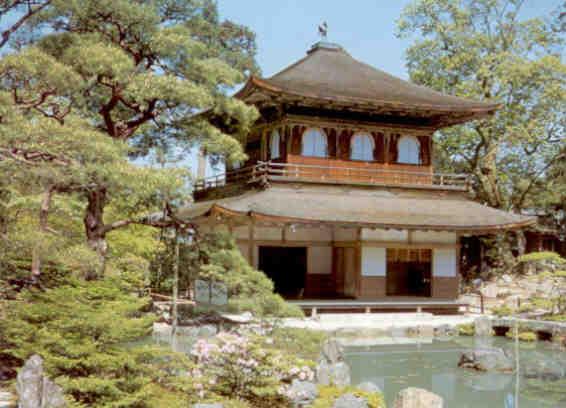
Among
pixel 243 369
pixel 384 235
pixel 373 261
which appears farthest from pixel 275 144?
pixel 243 369

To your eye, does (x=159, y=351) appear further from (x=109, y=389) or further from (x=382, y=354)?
(x=382, y=354)

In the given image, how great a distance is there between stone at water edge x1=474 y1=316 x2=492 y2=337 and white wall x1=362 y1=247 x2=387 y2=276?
2779 millimetres

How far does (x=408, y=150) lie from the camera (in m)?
19.5

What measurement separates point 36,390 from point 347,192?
12.8 metres

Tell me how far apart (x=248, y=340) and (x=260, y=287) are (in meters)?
2.60

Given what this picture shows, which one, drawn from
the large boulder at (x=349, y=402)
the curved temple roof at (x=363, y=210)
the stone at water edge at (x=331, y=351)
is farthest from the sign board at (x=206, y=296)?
the large boulder at (x=349, y=402)

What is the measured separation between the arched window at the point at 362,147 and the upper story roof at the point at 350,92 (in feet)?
2.68

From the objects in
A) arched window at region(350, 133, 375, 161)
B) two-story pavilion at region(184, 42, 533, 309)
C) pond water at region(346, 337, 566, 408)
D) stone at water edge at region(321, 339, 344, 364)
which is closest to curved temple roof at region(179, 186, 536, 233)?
two-story pavilion at region(184, 42, 533, 309)

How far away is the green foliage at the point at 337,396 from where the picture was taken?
8.01 m

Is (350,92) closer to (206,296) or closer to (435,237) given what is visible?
(435,237)

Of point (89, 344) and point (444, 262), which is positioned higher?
point (444, 262)

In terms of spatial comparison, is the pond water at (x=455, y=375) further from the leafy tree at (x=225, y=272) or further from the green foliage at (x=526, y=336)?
the leafy tree at (x=225, y=272)

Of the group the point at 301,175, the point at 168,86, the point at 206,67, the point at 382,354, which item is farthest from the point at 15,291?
the point at 301,175

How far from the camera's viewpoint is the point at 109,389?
264 inches
